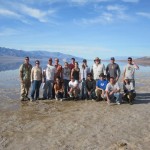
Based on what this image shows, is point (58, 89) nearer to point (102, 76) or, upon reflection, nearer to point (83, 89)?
point (83, 89)

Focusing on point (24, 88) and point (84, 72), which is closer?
point (84, 72)

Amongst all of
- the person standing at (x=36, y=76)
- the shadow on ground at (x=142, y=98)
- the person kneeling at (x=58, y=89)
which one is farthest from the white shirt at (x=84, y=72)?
the shadow on ground at (x=142, y=98)

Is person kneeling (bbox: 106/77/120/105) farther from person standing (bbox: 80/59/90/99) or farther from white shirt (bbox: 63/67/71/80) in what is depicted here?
white shirt (bbox: 63/67/71/80)

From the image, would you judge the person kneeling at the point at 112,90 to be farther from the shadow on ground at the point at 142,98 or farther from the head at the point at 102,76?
the shadow on ground at the point at 142,98

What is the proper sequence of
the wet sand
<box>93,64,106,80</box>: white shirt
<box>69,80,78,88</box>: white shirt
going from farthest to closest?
<box>69,80,78,88</box>: white shirt, <box>93,64,106,80</box>: white shirt, the wet sand

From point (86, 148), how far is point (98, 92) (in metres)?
6.97

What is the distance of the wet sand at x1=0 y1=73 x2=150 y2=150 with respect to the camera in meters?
7.88

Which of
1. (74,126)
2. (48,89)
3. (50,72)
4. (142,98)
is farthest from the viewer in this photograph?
(142,98)

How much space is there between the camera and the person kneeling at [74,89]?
14719 millimetres

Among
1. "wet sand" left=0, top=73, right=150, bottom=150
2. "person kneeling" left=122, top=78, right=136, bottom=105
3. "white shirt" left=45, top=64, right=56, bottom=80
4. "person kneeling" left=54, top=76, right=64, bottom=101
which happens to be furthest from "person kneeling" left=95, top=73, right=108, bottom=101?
"white shirt" left=45, top=64, right=56, bottom=80

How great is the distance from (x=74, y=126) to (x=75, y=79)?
17.5 ft

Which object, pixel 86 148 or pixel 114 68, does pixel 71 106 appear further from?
pixel 86 148

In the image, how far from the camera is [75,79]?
1477 centimetres

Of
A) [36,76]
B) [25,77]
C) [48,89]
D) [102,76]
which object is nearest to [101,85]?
[102,76]
